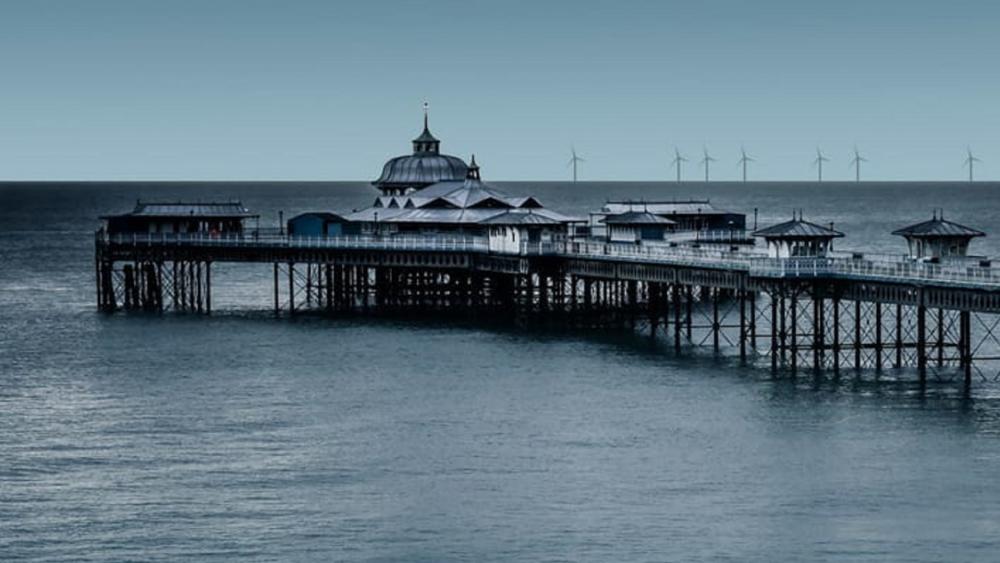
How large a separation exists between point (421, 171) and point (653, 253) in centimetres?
5814

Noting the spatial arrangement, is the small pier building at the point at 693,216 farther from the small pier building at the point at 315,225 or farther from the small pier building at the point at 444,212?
the small pier building at the point at 315,225

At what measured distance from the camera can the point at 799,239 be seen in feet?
294

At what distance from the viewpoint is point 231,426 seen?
233 ft

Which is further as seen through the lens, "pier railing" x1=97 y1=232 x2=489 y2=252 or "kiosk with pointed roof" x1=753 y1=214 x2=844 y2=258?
"pier railing" x1=97 y1=232 x2=489 y2=252

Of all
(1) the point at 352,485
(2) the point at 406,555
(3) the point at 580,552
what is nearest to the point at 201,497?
(1) the point at 352,485

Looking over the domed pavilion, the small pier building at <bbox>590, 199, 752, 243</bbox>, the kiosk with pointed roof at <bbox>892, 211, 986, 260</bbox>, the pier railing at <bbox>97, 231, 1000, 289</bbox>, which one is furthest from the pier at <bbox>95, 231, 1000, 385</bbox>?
the domed pavilion

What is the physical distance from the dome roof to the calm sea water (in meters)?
59.5

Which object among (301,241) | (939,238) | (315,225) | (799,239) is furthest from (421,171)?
(939,238)

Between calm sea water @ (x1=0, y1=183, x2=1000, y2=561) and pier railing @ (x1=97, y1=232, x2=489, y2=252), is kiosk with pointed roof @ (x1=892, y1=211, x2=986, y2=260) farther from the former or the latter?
pier railing @ (x1=97, y1=232, x2=489, y2=252)

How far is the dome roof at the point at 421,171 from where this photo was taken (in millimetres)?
156375

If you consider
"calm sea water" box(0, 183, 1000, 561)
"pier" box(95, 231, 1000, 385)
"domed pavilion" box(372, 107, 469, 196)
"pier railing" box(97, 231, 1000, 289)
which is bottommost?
"calm sea water" box(0, 183, 1000, 561)

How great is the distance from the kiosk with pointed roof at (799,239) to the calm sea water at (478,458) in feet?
20.1

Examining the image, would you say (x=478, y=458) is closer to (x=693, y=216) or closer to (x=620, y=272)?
(x=620, y=272)

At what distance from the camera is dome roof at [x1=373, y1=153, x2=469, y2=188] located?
156 meters
